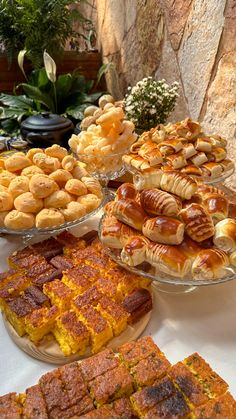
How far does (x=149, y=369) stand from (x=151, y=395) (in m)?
0.05

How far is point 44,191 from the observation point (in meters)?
1.02

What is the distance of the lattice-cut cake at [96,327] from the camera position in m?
0.73

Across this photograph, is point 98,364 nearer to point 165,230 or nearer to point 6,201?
point 165,230

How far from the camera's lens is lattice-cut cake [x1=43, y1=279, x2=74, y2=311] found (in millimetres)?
799

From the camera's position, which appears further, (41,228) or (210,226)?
(41,228)

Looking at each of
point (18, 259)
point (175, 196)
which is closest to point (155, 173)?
point (175, 196)

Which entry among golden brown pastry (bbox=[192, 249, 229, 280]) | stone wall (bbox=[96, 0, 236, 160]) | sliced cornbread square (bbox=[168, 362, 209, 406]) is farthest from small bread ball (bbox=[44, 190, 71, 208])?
stone wall (bbox=[96, 0, 236, 160])

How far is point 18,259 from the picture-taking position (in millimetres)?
940

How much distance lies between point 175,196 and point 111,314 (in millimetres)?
327

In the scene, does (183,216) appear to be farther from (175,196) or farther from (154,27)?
(154,27)

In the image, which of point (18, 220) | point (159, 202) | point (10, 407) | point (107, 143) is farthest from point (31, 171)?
point (10, 407)

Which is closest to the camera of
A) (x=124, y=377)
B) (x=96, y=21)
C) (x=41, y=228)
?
(x=124, y=377)

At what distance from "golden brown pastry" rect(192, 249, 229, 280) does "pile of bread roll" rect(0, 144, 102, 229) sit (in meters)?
0.42

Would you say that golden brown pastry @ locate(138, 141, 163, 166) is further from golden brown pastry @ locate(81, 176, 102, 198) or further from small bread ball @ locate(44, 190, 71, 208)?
small bread ball @ locate(44, 190, 71, 208)
